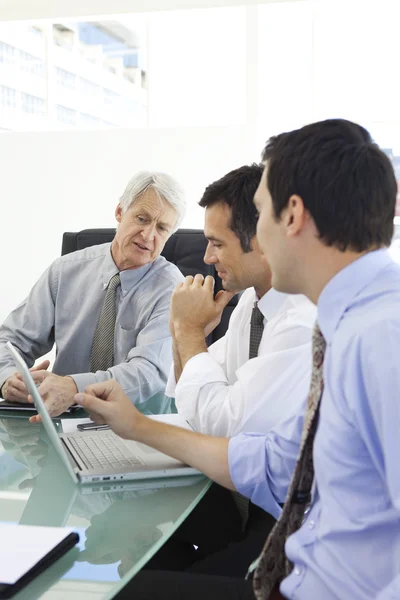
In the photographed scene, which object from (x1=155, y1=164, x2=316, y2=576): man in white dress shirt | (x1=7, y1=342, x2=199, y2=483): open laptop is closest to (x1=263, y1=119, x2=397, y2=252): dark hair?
(x1=155, y1=164, x2=316, y2=576): man in white dress shirt

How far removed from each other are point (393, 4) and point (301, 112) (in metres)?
0.86

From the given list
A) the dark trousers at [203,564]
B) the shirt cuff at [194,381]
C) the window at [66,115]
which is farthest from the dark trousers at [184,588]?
the window at [66,115]

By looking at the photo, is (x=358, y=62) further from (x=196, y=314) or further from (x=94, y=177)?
(x=196, y=314)

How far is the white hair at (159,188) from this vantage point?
2.48 m

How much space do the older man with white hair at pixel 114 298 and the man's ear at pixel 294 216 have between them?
1245mm

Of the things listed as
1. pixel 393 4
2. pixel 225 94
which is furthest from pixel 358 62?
pixel 225 94

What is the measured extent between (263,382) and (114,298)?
101cm

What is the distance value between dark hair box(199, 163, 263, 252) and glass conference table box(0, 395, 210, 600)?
0.67m

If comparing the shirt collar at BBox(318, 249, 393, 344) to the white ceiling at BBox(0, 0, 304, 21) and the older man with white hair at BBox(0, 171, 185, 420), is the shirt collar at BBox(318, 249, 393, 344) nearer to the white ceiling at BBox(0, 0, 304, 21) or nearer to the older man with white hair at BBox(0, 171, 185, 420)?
the older man with white hair at BBox(0, 171, 185, 420)

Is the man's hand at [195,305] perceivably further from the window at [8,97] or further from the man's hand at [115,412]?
the window at [8,97]

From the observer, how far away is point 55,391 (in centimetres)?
177

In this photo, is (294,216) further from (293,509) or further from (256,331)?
(256,331)

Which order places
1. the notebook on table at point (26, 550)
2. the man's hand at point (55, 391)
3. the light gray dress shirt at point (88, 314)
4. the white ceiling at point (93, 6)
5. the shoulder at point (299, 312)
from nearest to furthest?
the notebook on table at point (26, 550) < the shoulder at point (299, 312) < the man's hand at point (55, 391) < the light gray dress shirt at point (88, 314) < the white ceiling at point (93, 6)

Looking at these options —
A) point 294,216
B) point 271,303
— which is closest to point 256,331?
point 271,303
